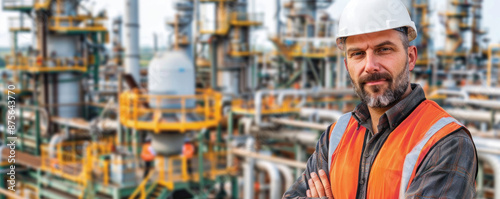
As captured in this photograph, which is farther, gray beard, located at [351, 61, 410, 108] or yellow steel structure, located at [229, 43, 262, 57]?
yellow steel structure, located at [229, 43, 262, 57]

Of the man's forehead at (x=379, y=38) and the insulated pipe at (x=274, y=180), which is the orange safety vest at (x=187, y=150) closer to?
the insulated pipe at (x=274, y=180)

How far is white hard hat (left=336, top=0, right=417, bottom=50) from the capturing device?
Answer: 1796 mm

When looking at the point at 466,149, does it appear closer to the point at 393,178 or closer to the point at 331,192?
the point at 393,178

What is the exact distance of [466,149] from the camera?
5.19ft

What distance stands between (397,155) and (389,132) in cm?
14

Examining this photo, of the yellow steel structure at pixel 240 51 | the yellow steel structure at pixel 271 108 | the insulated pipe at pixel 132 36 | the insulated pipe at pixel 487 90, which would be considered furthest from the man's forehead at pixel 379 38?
the yellow steel structure at pixel 240 51

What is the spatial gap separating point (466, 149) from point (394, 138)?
259mm

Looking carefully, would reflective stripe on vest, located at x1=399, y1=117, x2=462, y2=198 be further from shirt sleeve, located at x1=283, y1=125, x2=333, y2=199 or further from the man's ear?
shirt sleeve, located at x1=283, y1=125, x2=333, y2=199

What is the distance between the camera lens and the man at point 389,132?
1592mm

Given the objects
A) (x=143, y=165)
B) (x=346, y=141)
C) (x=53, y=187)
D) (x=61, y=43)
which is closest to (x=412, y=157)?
(x=346, y=141)

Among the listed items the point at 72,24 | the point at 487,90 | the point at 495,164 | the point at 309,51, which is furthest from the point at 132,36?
the point at 495,164

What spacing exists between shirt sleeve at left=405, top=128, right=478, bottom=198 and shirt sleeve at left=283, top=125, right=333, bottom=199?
0.57m

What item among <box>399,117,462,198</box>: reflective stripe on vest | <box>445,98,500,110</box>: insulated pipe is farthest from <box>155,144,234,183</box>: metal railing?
<box>399,117,462,198</box>: reflective stripe on vest

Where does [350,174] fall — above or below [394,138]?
below
